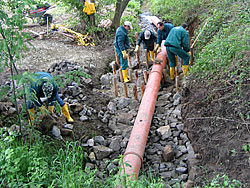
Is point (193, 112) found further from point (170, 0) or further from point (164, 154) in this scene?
point (170, 0)

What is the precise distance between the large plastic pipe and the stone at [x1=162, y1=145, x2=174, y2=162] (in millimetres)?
429

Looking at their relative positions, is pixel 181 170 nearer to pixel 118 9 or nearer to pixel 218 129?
pixel 218 129

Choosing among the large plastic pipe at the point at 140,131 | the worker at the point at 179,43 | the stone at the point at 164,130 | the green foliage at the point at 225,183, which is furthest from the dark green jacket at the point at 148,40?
the green foliage at the point at 225,183

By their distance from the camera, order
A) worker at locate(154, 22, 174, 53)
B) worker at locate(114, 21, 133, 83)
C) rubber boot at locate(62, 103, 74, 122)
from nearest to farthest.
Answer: rubber boot at locate(62, 103, 74, 122) → worker at locate(114, 21, 133, 83) → worker at locate(154, 22, 174, 53)

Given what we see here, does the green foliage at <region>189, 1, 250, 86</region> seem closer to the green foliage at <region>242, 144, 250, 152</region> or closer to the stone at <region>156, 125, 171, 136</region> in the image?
the green foliage at <region>242, 144, 250, 152</region>

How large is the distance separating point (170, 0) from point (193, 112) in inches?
293

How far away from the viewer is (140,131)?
4.40 meters

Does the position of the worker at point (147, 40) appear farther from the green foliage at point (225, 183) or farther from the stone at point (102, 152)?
the green foliage at point (225, 183)

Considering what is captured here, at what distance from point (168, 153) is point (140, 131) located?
61 centimetres

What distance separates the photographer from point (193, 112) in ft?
16.4

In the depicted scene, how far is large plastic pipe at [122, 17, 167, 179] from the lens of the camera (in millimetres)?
3762

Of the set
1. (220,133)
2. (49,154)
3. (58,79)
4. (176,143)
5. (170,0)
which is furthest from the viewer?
(170,0)

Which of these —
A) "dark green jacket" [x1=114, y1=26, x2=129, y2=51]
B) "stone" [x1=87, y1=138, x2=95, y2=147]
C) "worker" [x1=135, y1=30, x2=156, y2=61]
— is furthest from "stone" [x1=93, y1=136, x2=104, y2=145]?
"worker" [x1=135, y1=30, x2=156, y2=61]

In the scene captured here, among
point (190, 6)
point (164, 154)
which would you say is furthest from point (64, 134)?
point (190, 6)
